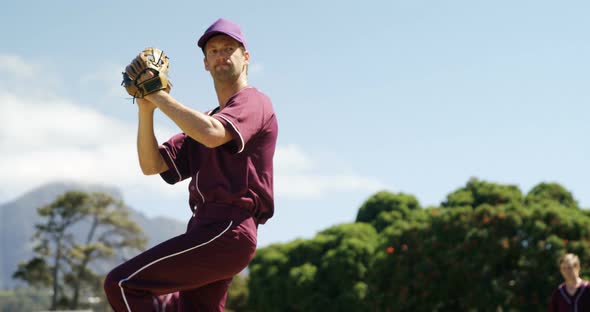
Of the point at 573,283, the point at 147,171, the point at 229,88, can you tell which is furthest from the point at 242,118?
the point at 573,283

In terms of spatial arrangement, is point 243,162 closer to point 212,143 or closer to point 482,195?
point 212,143

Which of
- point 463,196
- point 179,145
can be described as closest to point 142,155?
point 179,145

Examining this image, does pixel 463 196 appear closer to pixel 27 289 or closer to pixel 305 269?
pixel 305 269

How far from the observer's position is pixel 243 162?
13.8 ft

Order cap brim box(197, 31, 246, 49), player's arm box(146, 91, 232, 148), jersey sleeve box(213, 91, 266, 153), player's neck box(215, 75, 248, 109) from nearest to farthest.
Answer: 1. player's arm box(146, 91, 232, 148)
2. jersey sleeve box(213, 91, 266, 153)
3. cap brim box(197, 31, 246, 49)
4. player's neck box(215, 75, 248, 109)

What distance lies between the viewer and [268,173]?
4.35 metres

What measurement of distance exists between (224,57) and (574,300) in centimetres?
699

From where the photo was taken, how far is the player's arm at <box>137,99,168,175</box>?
4305 millimetres

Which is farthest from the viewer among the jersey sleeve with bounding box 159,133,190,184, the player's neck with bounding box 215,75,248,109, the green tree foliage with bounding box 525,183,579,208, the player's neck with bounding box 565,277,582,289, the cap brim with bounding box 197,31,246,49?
the green tree foliage with bounding box 525,183,579,208

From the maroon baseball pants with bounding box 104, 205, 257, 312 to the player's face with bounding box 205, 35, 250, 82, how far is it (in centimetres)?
78

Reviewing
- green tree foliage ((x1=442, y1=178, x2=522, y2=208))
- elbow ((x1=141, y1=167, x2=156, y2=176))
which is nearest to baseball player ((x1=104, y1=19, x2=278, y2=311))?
elbow ((x1=141, y1=167, x2=156, y2=176))

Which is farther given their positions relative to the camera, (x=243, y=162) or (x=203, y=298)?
(x=203, y=298)

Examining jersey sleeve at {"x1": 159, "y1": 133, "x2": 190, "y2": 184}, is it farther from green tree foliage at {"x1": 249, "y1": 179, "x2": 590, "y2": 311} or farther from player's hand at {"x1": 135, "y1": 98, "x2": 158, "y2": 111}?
green tree foliage at {"x1": 249, "y1": 179, "x2": 590, "y2": 311}

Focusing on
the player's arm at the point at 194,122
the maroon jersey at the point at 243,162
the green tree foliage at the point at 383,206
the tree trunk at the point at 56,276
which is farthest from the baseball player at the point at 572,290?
the tree trunk at the point at 56,276
